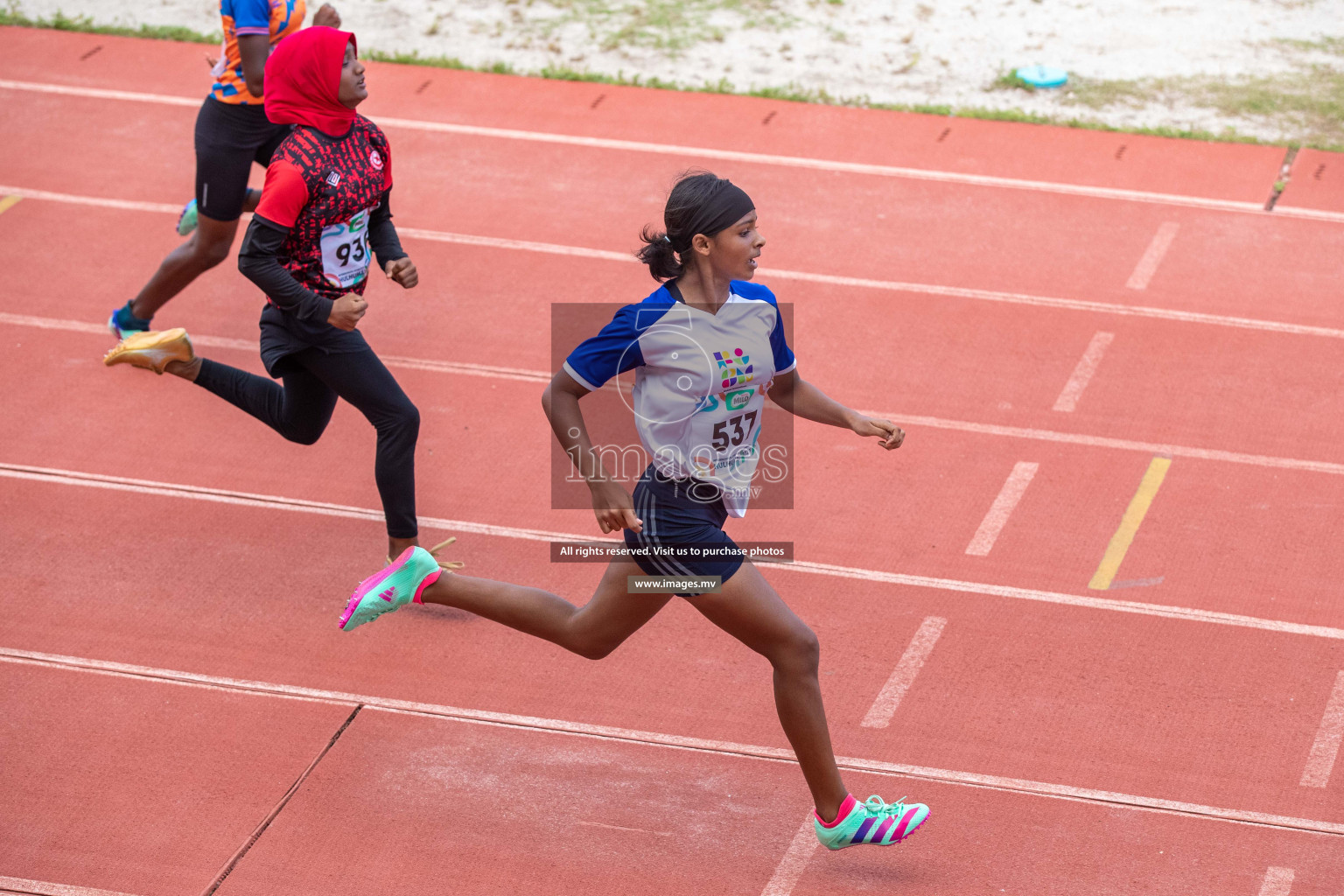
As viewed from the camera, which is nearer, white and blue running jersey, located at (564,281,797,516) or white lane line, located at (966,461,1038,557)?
white and blue running jersey, located at (564,281,797,516)

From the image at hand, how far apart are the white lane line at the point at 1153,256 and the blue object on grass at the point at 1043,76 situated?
2.78 m

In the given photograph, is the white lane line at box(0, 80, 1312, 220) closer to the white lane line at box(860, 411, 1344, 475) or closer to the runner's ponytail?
the white lane line at box(860, 411, 1344, 475)

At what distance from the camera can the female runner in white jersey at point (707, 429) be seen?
3.84 m

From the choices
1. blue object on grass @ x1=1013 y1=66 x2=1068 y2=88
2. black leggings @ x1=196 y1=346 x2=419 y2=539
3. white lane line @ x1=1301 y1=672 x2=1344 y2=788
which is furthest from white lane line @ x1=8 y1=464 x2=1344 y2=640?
blue object on grass @ x1=1013 y1=66 x2=1068 y2=88

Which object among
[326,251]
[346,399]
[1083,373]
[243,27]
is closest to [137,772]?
[346,399]

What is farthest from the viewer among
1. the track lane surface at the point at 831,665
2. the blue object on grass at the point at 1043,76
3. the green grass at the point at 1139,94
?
the blue object on grass at the point at 1043,76

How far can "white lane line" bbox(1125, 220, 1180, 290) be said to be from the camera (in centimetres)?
823

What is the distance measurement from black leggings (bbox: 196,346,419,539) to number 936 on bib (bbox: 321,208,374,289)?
27cm

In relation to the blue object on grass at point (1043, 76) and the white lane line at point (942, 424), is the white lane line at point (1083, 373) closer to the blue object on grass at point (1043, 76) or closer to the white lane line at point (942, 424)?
the white lane line at point (942, 424)

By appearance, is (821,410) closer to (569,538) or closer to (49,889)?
(569,538)

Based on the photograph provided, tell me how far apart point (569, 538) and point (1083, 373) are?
9.48 ft

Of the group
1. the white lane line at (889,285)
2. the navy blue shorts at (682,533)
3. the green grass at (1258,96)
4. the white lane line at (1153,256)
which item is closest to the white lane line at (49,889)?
the navy blue shorts at (682,533)

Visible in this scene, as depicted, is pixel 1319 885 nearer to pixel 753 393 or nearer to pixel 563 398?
pixel 753 393

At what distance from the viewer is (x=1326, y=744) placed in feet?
15.7
